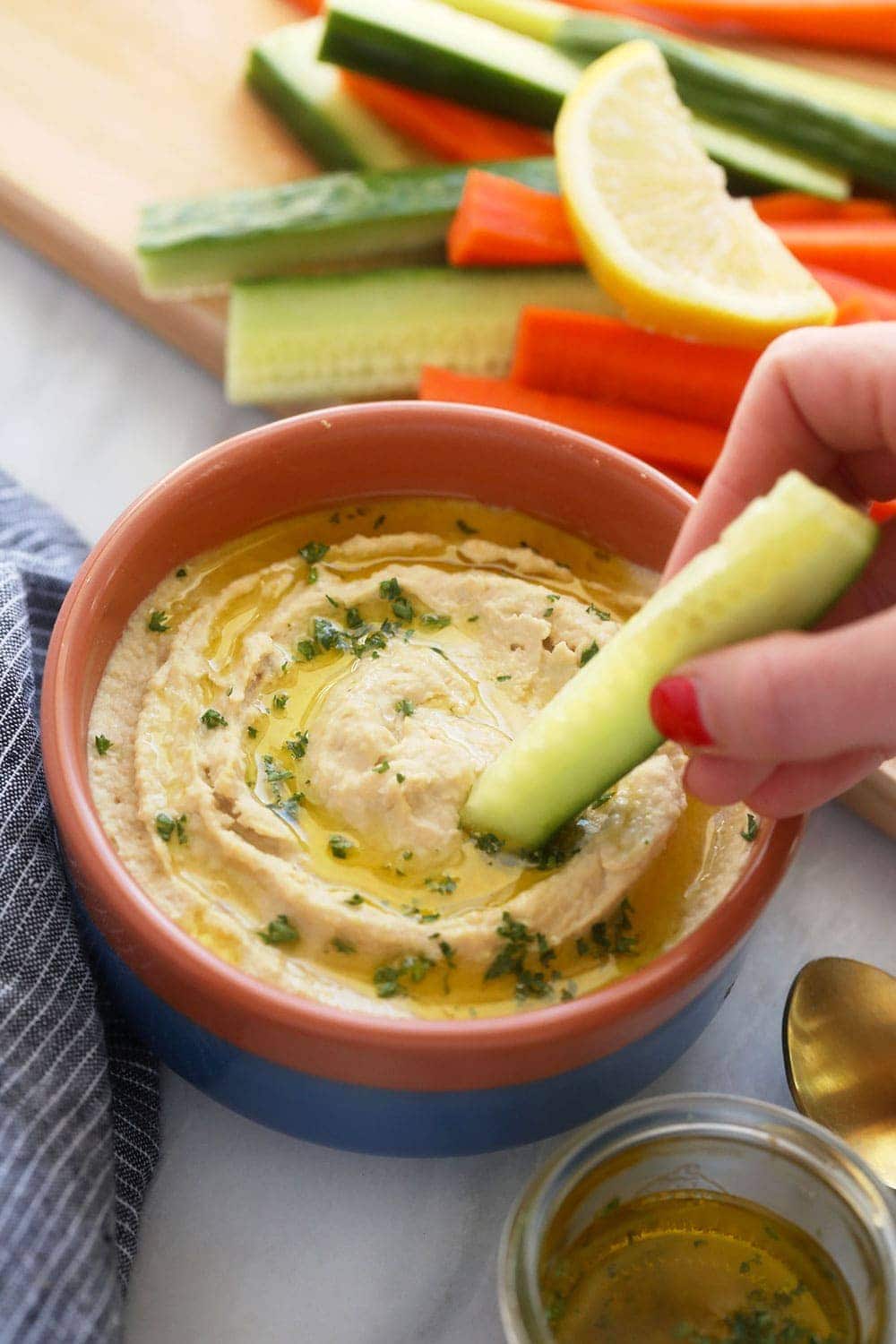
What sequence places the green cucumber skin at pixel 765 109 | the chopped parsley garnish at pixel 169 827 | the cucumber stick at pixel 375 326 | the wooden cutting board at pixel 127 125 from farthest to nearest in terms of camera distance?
1. the green cucumber skin at pixel 765 109
2. the wooden cutting board at pixel 127 125
3. the cucumber stick at pixel 375 326
4. the chopped parsley garnish at pixel 169 827

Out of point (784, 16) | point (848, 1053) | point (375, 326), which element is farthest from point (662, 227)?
point (848, 1053)

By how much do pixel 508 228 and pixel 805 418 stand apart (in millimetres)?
1348

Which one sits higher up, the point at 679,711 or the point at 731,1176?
the point at 679,711

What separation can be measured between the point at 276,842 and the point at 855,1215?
92 cm

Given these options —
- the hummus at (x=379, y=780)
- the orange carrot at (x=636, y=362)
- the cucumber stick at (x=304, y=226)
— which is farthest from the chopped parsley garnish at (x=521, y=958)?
the cucumber stick at (x=304, y=226)

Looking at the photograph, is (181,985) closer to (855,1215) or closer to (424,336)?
(855,1215)

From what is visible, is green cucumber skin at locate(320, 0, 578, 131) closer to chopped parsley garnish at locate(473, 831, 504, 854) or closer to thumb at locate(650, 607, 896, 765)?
chopped parsley garnish at locate(473, 831, 504, 854)

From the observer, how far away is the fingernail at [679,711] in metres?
1.67

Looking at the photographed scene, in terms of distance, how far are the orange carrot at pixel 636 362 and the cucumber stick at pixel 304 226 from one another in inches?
17.1

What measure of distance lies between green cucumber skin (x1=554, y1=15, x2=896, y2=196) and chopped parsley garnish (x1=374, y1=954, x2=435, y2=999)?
8.14ft

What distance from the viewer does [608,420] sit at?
3.15 m

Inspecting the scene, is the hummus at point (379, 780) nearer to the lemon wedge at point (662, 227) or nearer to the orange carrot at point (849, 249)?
the lemon wedge at point (662, 227)

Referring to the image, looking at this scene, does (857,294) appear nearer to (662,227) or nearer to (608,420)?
(662,227)

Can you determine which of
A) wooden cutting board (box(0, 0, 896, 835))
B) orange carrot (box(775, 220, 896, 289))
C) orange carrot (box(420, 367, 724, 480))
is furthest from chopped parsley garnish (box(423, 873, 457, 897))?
orange carrot (box(775, 220, 896, 289))
